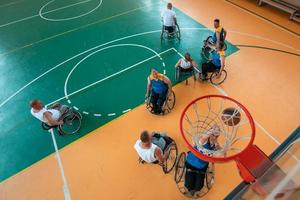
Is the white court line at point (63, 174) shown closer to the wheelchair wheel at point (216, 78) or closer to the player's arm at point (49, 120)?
the player's arm at point (49, 120)

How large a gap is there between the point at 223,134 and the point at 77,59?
477 centimetres

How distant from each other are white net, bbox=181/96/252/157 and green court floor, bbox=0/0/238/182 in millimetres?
1437

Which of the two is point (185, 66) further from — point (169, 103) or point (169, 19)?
point (169, 19)

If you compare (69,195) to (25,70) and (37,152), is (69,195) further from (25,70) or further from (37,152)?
(25,70)

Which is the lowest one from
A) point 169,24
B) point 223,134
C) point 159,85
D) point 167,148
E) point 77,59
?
point 167,148

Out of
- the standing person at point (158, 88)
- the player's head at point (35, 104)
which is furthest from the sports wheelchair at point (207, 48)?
the player's head at point (35, 104)

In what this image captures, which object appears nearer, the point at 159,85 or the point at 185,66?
the point at 159,85

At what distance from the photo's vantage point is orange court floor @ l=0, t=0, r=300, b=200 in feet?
14.4

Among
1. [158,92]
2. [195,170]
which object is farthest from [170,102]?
[195,170]

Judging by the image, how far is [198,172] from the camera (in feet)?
12.5

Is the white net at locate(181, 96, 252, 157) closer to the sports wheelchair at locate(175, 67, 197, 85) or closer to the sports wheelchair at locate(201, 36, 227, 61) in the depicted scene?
the sports wheelchair at locate(175, 67, 197, 85)

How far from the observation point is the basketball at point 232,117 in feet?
13.7

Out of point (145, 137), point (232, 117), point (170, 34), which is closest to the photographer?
point (145, 137)

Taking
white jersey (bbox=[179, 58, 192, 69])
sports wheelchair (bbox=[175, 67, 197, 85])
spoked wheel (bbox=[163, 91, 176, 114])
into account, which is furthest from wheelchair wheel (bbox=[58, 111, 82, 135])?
white jersey (bbox=[179, 58, 192, 69])
